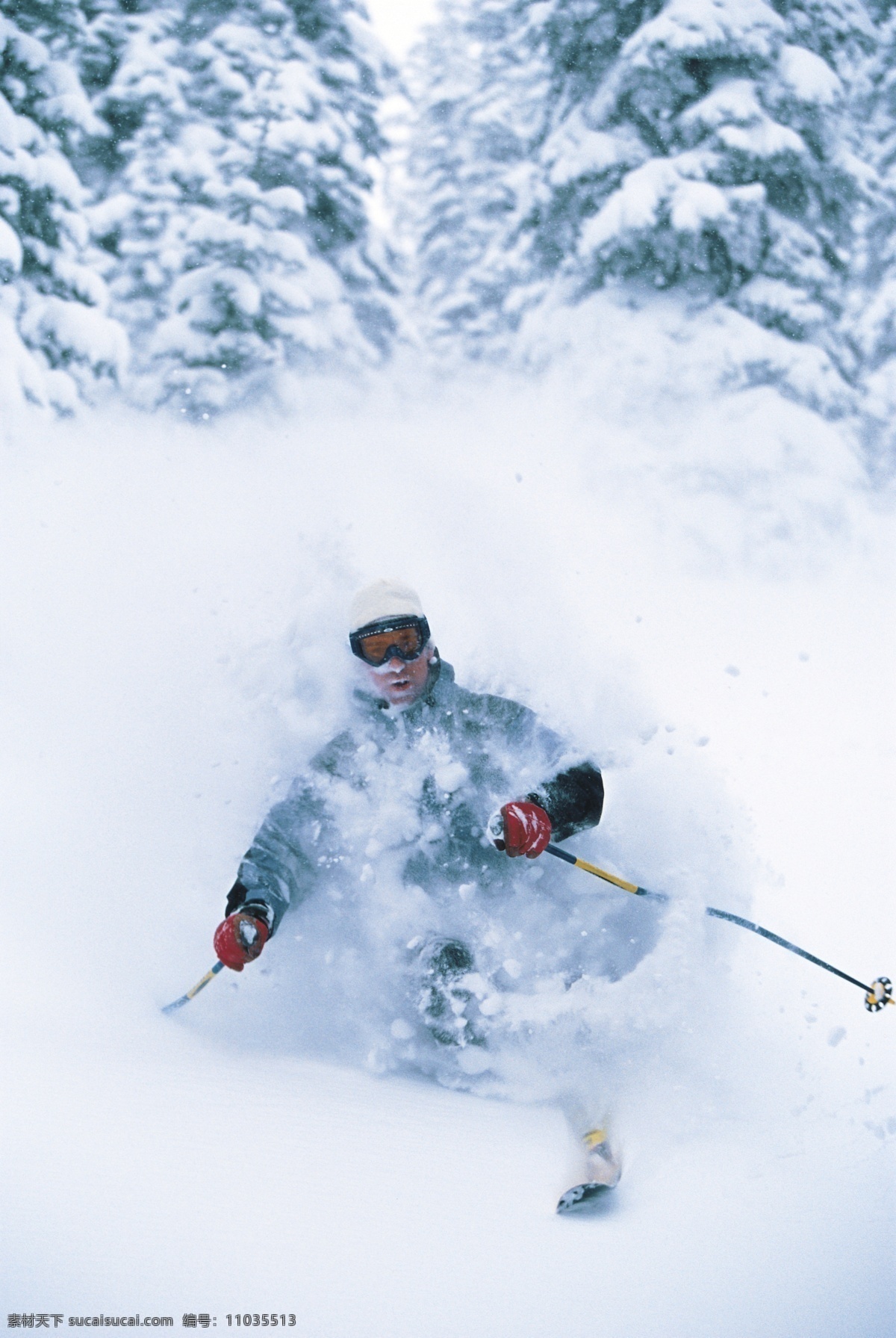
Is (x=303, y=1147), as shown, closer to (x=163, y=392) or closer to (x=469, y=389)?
(x=163, y=392)

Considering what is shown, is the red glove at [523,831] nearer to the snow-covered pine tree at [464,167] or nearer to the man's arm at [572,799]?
the man's arm at [572,799]

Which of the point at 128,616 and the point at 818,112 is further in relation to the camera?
the point at 818,112

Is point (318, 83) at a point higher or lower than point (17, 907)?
higher

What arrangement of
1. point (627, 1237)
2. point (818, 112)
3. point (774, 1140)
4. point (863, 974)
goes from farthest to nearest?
point (818, 112), point (863, 974), point (774, 1140), point (627, 1237)

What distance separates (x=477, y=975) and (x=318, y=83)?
1157cm

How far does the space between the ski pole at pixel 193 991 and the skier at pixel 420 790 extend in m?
0.29

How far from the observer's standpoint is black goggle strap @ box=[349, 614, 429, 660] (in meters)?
3.22

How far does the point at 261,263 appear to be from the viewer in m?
11.0

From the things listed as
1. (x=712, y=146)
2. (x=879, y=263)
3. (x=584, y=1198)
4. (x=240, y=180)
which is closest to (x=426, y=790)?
(x=584, y=1198)

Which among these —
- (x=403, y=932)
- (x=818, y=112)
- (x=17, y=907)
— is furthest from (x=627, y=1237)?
(x=818, y=112)

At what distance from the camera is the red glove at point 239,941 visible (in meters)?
2.73

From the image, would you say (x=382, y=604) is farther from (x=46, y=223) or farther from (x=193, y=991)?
(x=46, y=223)

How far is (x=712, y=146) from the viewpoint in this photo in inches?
369

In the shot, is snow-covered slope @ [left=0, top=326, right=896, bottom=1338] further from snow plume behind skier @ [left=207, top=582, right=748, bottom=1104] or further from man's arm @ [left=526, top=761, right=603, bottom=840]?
man's arm @ [left=526, top=761, right=603, bottom=840]
